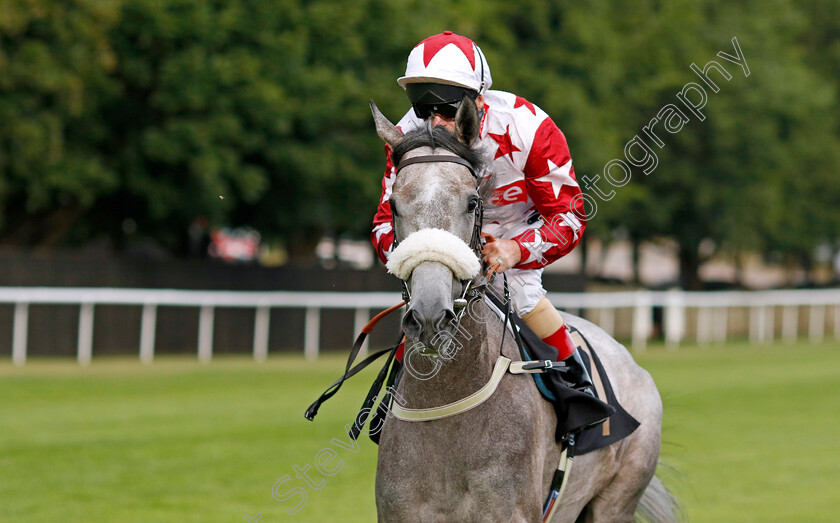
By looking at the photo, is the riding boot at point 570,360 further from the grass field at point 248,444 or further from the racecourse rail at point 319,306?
the racecourse rail at point 319,306

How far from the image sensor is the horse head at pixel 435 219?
10.2 feet

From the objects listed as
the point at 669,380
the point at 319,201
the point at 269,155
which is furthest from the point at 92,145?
the point at 669,380

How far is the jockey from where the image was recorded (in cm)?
373

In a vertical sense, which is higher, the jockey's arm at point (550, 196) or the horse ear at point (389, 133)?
the horse ear at point (389, 133)

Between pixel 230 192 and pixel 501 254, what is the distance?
47.4ft

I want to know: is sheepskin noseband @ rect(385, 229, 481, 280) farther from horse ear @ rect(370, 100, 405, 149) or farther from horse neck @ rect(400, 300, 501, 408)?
horse ear @ rect(370, 100, 405, 149)

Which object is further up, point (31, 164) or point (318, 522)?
point (31, 164)

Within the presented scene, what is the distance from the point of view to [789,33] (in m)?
32.2

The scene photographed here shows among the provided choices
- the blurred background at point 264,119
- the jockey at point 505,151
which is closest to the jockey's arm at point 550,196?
the jockey at point 505,151

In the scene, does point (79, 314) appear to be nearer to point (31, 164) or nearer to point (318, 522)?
point (31, 164)

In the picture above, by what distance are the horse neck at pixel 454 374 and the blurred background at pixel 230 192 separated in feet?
12.0

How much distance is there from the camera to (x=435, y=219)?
10.8 feet

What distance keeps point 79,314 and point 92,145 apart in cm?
281

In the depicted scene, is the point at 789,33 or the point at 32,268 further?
the point at 789,33
